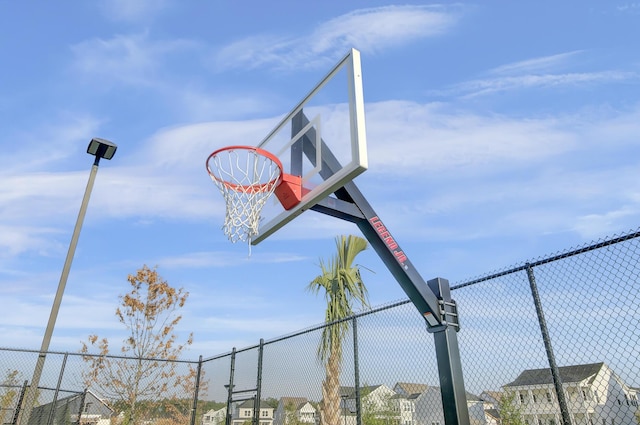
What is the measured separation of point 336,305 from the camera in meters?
10.1

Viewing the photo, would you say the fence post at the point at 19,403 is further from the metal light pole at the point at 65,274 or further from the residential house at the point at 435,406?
the residential house at the point at 435,406

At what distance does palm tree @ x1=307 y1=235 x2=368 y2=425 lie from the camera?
25.6ft

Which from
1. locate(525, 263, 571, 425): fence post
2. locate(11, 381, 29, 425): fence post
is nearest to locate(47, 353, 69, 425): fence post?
locate(11, 381, 29, 425): fence post

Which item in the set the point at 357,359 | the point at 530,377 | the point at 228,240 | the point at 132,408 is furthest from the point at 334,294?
the point at 132,408

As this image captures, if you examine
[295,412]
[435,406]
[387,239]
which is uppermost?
[387,239]

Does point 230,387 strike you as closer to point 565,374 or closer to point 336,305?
point 336,305

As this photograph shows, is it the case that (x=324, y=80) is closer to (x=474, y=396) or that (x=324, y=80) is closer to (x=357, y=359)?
(x=357, y=359)

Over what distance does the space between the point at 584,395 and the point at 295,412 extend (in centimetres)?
531

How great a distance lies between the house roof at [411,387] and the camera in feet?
19.7

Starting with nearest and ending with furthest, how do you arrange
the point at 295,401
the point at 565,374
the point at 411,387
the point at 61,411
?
the point at 565,374 → the point at 411,387 → the point at 295,401 → the point at 61,411

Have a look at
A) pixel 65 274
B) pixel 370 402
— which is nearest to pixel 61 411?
pixel 65 274

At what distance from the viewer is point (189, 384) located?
14734mm

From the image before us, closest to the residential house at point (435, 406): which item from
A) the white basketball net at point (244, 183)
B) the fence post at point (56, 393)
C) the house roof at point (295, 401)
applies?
the house roof at point (295, 401)

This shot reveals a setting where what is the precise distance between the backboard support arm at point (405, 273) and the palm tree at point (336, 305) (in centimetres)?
170
